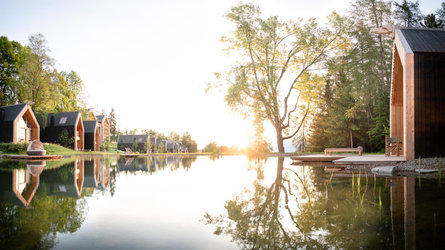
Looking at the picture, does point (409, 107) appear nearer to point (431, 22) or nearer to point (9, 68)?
point (431, 22)

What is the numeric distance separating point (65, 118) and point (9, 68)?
313 inches

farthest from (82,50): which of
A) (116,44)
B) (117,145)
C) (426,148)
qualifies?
(117,145)

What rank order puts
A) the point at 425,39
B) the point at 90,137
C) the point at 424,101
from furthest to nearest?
the point at 90,137 < the point at 425,39 < the point at 424,101

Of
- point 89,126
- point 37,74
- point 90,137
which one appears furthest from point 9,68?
point 90,137

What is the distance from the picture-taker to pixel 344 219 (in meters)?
2.99

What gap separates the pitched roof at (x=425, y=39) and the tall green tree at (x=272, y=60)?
10.9 meters

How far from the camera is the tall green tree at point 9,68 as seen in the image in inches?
1207

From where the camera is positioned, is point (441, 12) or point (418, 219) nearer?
point (418, 219)

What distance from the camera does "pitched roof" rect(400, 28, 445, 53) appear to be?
9.68 meters

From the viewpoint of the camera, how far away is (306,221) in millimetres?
2971

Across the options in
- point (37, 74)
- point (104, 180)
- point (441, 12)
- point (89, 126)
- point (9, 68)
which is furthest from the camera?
point (89, 126)

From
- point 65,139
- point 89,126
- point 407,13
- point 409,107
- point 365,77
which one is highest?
point 407,13

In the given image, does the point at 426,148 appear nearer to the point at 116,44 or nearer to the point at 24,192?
the point at 24,192

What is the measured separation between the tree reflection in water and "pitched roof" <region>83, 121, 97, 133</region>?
125 feet
